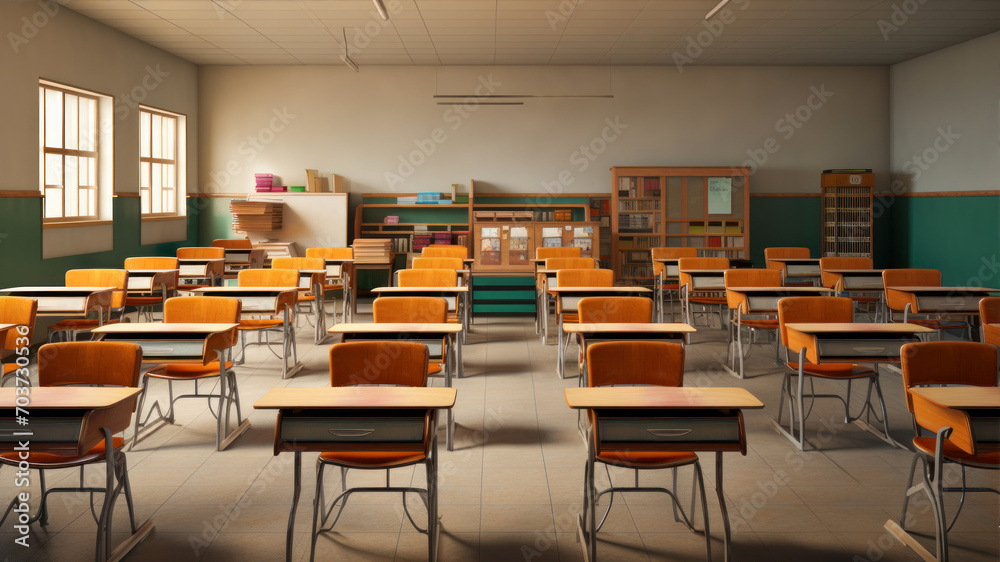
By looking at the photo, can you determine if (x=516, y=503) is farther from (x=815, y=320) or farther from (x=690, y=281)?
(x=690, y=281)

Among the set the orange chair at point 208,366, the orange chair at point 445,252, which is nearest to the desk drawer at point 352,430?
the orange chair at point 208,366

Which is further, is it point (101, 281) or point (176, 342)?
point (101, 281)

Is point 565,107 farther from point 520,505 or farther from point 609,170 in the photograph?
point 520,505

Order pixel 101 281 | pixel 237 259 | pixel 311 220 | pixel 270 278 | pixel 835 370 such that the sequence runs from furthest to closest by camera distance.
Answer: pixel 311 220, pixel 237 259, pixel 270 278, pixel 101 281, pixel 835 370

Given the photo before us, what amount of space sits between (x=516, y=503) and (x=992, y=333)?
411 cm

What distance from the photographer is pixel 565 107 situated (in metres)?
12.5

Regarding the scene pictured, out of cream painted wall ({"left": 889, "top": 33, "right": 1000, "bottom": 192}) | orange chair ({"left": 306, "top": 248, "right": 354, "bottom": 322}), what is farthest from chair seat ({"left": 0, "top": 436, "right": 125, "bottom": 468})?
cream painted wall ({"left": 889, "top": 33, "right": 1000, "bottom": 192})

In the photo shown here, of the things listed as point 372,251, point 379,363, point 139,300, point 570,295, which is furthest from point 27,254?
point 379,363

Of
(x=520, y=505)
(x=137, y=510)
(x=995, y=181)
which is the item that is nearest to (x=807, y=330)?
(x=520, y=505)

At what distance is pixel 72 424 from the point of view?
9.41 feet

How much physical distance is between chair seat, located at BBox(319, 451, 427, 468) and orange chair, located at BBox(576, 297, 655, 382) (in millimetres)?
2452

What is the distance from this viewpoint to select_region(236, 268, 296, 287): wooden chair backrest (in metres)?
7.21

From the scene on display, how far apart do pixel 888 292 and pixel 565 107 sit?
6823 mm

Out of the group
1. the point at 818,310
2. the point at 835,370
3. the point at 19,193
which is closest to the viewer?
the point at 835,370
